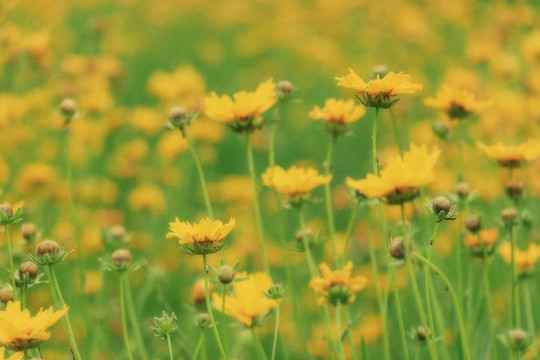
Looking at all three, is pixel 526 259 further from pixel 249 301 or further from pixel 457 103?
pixel 249 301

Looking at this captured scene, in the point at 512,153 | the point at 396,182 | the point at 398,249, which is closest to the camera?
the point at 396,182

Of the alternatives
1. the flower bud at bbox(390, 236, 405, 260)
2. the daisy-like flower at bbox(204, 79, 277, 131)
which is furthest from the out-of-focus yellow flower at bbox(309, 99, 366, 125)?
the flower bud at bbox(390, 236, 405, 260)

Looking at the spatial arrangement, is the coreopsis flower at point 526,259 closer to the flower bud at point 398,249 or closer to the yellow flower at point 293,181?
the flower bud at point 398,249

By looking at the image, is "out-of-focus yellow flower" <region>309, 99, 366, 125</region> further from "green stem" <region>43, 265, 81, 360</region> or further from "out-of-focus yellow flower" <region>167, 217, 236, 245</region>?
"green stem" <region>43, 265, 81, 360</region>

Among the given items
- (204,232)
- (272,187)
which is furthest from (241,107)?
(204,232)

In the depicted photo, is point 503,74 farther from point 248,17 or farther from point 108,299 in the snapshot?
point 248,17

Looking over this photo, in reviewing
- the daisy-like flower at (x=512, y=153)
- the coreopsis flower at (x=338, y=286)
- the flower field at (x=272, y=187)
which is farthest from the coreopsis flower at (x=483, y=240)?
A: the coreopsis flower at (x=338, y=286)

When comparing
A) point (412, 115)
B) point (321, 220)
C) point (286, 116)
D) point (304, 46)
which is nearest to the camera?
point (321, 220)

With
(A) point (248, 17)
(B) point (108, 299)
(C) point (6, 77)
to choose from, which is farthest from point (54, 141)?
(A) point (248, 17)
